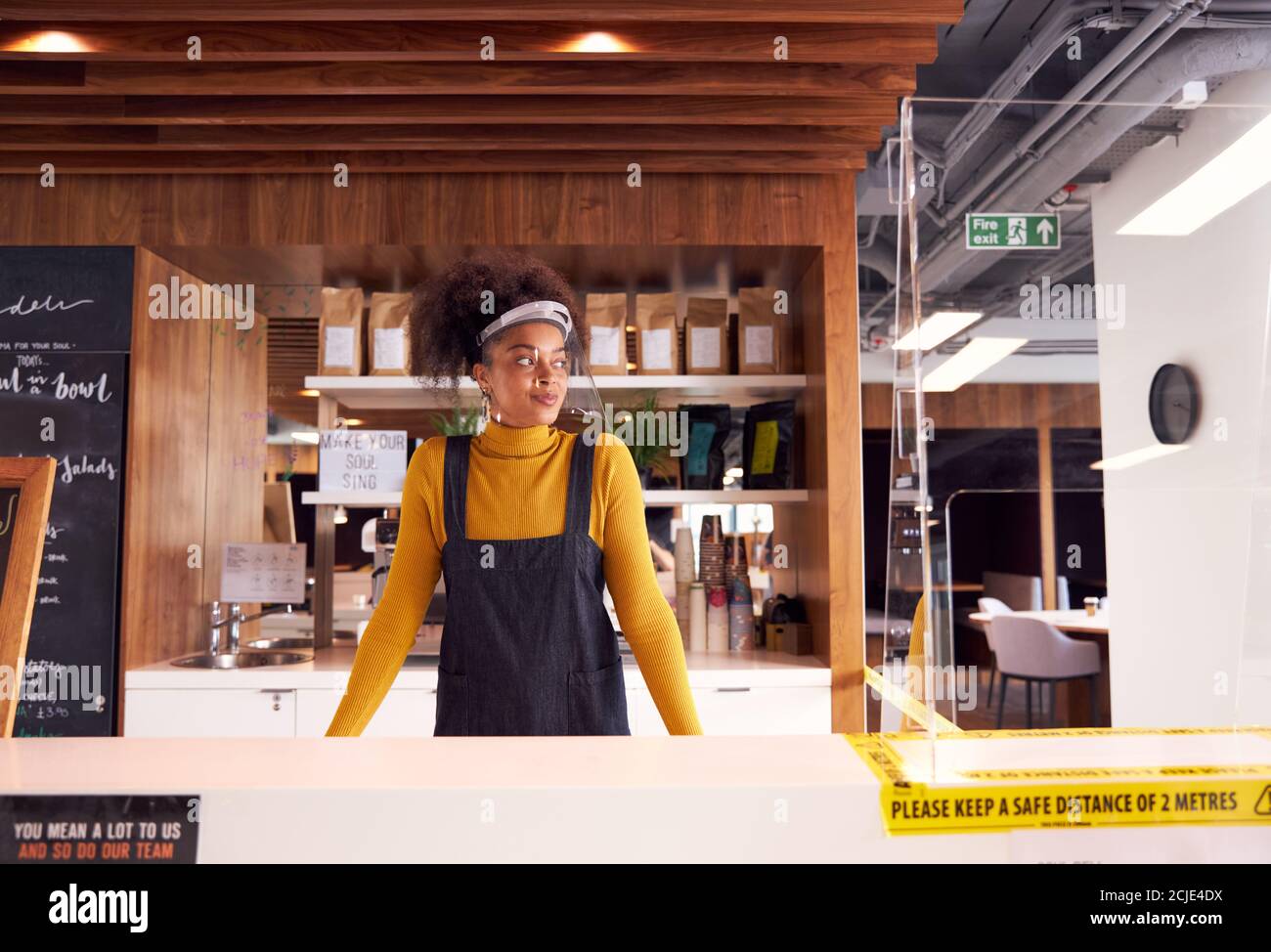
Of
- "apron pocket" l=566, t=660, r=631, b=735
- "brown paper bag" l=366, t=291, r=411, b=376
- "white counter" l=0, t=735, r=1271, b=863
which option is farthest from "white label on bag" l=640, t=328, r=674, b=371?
"white counter" l=0, t=735, r=1271, b=863

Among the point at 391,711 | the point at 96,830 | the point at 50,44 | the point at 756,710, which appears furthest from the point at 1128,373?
the point at 391,711

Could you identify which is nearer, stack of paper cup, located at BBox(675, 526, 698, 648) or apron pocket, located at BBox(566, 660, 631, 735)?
apron pocket, located at BBox(566, 660, 631, 735)

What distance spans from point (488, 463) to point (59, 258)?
235cm

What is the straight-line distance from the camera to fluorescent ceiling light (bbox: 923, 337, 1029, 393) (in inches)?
33.2

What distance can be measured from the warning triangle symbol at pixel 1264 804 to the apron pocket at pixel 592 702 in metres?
1.35

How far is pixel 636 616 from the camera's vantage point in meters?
1.71

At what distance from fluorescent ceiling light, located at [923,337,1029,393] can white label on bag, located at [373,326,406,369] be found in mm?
2988

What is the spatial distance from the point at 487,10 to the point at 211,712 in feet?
7.62

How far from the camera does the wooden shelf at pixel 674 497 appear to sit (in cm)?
356

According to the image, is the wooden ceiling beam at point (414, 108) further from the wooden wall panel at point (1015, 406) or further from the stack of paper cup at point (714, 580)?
the wooden wall panel at point (1015, 406)

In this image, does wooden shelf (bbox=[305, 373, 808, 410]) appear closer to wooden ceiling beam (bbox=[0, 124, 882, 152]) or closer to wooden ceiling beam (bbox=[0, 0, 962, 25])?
wooden ceiling beam (bbox=[0, 124, 882, 152])

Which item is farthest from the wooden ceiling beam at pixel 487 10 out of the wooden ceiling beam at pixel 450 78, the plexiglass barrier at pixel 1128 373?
the plexiglass barrier at pixel 1128 373

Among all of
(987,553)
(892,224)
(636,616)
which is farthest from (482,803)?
(892,224)
